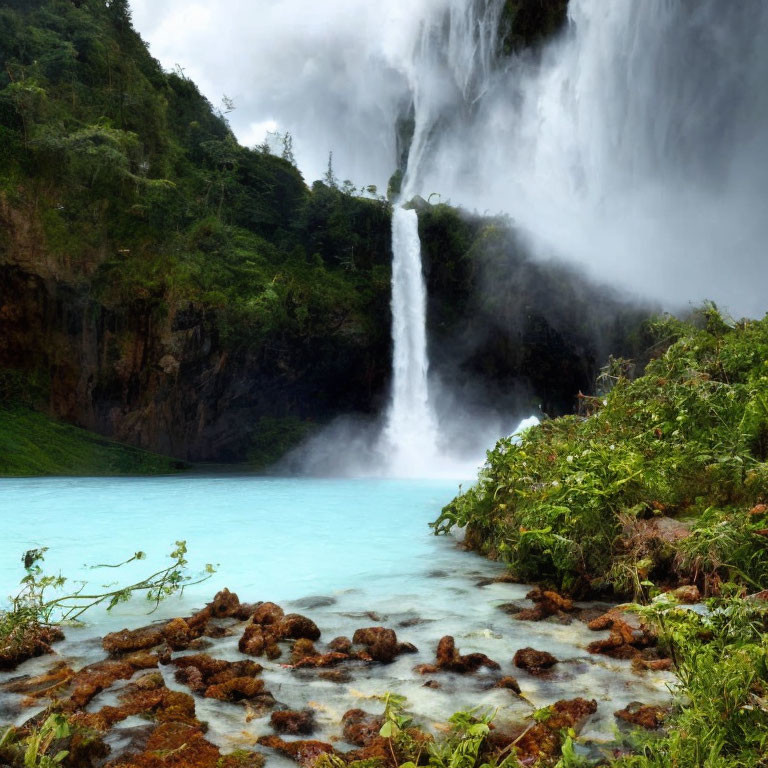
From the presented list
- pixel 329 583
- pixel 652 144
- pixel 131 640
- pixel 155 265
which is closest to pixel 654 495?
pixel 329 583

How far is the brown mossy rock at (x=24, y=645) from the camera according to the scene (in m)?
2.66

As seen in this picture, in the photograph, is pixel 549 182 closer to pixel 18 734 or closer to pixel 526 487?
pixel 526 487

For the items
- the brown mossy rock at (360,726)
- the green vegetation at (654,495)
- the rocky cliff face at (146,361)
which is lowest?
the brown mossy rock at (360,726)

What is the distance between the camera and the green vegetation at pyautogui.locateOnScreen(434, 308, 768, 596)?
3504 mm

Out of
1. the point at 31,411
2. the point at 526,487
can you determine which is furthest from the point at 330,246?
the point at 526,487

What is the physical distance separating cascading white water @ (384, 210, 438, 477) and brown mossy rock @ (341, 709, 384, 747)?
18.3 m

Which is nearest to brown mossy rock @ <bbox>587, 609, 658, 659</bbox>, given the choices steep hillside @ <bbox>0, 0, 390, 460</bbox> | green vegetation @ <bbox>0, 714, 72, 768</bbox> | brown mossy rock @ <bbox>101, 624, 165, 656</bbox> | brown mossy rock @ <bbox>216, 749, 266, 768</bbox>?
brown mossy rock @ <bbox>216, 749, 266, 768</bbox>

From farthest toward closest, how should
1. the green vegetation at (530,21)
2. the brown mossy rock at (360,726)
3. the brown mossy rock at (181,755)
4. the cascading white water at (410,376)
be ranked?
the green vegetation at (530,21) < the cascading white water at (410,376) < the brown mossy rock at (360,726) < the brown mossy rock at (181,755)

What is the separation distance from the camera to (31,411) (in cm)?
1688

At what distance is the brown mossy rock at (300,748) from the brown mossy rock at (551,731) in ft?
1.89

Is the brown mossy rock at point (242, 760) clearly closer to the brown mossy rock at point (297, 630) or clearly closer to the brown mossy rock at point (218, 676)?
the brown mossy rock at point (218, 676)

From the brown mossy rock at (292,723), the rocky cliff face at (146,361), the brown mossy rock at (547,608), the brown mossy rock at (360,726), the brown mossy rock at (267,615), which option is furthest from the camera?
the rocky cliff face at (146,361)

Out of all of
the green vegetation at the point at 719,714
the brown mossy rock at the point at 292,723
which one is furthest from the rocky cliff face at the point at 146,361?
the green vegetation at the point at 719,714

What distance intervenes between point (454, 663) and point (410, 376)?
1941 centimetres
